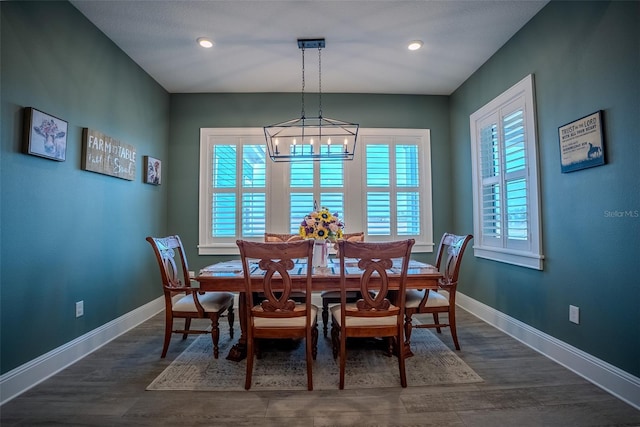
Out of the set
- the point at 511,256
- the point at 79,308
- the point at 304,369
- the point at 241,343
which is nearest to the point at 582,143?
the point at 511,256

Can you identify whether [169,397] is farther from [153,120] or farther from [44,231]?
[153,120]

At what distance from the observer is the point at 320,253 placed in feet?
7.93

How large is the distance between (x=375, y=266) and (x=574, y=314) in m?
1.67

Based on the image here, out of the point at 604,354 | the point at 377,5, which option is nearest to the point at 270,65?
the point at 377,5

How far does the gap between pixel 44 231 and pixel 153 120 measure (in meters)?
2.01

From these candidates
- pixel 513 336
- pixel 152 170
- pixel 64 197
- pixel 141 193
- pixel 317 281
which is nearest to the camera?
pixel 317 281

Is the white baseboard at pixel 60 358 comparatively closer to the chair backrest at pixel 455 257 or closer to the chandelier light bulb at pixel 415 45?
the chair backrest at pixel 455 257

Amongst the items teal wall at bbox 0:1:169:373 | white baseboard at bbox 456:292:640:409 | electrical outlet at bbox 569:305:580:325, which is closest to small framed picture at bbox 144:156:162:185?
teal wall at bbox 0:1:169:373

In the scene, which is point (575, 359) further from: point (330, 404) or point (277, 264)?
point (277, 264)

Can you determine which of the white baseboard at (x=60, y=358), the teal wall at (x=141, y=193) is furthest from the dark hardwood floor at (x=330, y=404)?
the teal wall at (x=141, y=193)

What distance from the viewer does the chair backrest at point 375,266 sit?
5.84 feet

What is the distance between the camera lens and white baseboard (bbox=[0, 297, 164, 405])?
181 cm

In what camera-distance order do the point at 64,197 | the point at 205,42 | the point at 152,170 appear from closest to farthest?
the point at 64,197 → the point at 205,42 → the point at 152,170

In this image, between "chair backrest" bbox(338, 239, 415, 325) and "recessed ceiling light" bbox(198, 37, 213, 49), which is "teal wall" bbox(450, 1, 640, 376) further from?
"recessed ceiling light" bbox(198, 37, 213, 49)
